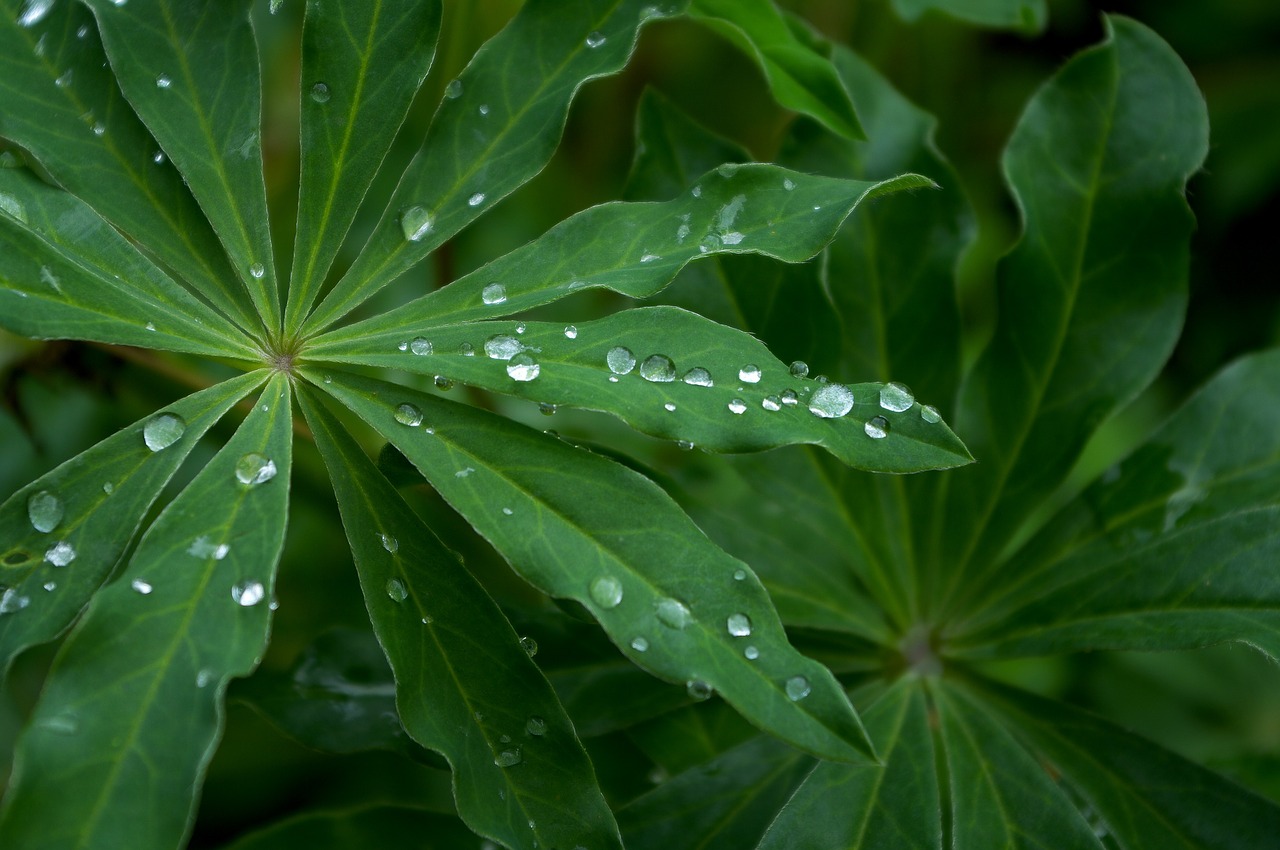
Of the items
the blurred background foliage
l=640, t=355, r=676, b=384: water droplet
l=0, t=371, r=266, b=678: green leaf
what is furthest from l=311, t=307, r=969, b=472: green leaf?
the blurred background foliage

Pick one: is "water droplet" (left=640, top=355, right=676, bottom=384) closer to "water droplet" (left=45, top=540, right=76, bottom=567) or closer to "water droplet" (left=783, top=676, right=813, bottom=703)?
"water droplet" (left=783, top=676, right=813, bottom=703)

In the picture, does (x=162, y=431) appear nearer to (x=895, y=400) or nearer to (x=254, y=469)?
(x=254, y=469)

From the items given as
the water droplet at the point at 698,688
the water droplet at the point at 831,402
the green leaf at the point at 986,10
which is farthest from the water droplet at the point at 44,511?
the green leaf at the point at 986,10

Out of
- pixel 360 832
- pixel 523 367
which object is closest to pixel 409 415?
pixel 523 367

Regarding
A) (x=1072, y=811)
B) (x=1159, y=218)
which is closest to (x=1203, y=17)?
(x=1159, y=218)

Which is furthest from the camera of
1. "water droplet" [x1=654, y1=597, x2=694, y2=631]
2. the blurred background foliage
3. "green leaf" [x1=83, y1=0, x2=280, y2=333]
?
the blurred background foliage

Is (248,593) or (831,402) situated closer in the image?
(248,593)
